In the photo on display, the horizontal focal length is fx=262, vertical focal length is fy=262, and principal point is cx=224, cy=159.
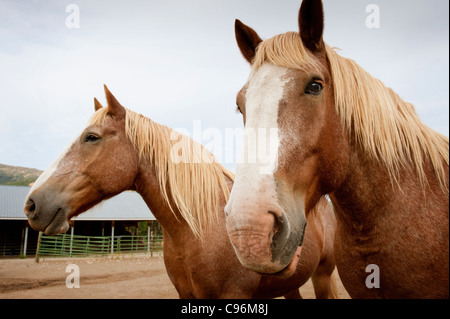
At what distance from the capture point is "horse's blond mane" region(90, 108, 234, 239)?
3098mm

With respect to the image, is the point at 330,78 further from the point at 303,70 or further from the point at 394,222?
the point at 394,222

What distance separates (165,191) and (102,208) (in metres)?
15.0

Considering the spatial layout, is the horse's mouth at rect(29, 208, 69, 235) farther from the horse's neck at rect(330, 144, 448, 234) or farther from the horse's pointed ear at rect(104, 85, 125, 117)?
the horse's neck at rect(330, 144, 448, 234)

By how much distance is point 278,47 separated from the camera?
5.93ft

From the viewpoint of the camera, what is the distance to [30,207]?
277 centimetres

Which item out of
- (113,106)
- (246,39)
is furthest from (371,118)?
(113,106)

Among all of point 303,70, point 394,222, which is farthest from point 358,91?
point 394,222

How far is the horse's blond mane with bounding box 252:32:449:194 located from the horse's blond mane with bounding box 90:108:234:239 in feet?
5.79

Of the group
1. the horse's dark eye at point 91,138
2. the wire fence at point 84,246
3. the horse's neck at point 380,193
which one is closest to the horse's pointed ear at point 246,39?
the horse's neck at point 380,193

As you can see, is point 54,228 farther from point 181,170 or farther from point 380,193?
point 380,193

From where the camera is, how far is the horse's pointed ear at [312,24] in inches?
69.2

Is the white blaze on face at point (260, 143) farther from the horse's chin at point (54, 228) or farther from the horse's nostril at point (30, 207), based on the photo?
the horse's nostril at point (30, 207)

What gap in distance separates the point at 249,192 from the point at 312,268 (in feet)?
10.6

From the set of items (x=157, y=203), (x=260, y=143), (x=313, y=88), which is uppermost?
(x=313, y=88)
